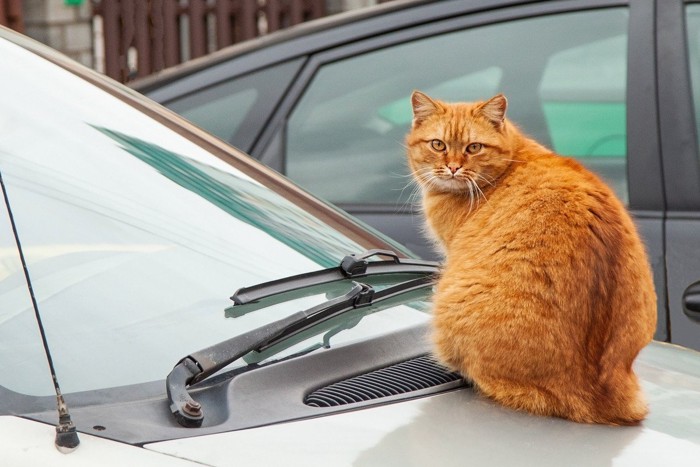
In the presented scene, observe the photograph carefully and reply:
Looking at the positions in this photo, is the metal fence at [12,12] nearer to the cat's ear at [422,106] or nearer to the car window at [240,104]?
the car window at [240,104]

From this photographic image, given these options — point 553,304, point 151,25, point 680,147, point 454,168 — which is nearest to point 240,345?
point 553,304

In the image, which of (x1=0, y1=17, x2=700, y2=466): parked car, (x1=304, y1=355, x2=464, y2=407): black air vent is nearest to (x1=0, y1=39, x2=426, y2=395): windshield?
(x1=0, y1=17, x2=700, y2=466): parked car

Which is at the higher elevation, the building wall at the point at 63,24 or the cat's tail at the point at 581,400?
the building wall at the point at 63,24

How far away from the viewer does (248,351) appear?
5.77 ft

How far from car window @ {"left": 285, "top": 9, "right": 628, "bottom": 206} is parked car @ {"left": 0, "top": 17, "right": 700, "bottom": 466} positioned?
1.28 metres

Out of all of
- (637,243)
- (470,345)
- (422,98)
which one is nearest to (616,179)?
(422,98)

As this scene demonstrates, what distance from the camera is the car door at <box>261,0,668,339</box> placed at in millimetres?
3477

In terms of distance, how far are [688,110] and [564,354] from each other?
1671mm

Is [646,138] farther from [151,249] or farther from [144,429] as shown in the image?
[144,429]

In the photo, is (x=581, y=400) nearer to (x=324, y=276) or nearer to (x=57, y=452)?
(x=324, y=276)

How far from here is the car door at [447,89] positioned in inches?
137

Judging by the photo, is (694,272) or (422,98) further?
(694,272)

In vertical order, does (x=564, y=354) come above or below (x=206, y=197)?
below

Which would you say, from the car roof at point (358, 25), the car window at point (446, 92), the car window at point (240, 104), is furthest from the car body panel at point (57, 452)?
the car roof at point (358, 25)
